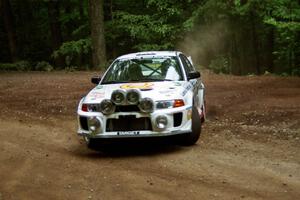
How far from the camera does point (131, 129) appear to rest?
988 centimetres

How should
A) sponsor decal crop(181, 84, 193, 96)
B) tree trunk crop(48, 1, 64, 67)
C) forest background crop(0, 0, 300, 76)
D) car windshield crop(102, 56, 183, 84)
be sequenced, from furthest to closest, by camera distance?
tree trunk crop(48, 1, 64, 67)
forest background crop(0, 0, 300, 76)
car windshield crop(102, 56, 183, 84)
sponsor decal crop(181, 84, 193, 96)

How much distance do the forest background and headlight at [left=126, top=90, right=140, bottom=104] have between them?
12314 mm

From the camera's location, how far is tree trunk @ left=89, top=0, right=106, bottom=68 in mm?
24484

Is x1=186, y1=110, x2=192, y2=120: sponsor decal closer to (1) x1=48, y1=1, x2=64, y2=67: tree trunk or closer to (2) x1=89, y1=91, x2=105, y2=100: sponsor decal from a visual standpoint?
(2) x1=89, y1=91, x2=105, y2=100: sponsor decal

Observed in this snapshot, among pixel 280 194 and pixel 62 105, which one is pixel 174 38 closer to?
pixel 62 105

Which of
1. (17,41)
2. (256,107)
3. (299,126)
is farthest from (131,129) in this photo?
(17,41)

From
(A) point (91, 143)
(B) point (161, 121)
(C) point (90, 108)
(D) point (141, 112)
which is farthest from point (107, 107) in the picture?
(A) point (91, 143)

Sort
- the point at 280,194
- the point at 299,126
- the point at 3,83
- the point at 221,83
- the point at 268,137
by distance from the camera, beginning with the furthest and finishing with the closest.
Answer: the point at 3,83 → the point at 221,83 → the point at 299,126 → the point at 268,137 → the point at 280,194

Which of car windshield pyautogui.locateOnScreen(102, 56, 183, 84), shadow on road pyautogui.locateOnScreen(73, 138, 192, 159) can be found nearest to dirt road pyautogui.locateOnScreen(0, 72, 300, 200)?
shadow on road pyautogui.locateOnScreen(73, 138, 192, 159)

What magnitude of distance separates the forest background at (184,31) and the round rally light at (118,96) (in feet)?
40.6

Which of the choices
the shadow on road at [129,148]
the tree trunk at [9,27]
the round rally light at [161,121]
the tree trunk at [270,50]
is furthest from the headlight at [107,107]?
the tree trunk at [9,27]

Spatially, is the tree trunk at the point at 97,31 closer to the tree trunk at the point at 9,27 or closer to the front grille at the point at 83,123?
the tree trunk at the point at 9,27

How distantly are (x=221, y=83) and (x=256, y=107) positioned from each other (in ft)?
15.5

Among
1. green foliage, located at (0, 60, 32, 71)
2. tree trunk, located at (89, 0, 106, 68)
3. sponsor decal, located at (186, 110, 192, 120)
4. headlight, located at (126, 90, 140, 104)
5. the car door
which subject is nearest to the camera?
headlight, located at (126, 90, 140, 104)
